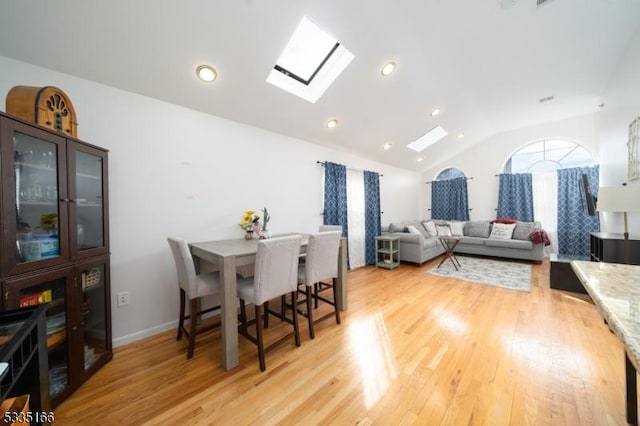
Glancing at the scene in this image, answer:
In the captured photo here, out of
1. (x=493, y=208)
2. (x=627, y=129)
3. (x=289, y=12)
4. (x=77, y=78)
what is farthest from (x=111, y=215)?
(x=493, y=208)

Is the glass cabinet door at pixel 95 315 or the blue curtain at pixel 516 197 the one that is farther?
the blue curtain at pixel 516 197

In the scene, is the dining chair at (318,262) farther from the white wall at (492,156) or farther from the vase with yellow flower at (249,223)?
the white wall at (492,156)

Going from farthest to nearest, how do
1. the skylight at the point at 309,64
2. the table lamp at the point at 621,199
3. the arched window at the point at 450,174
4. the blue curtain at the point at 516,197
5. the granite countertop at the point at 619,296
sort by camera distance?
the arched window at the point at 450,174 → the blue curtain at the point at 516,197 → the skylight at the point at 309,64 → the table lamp at the point at 621,199 → the granite countertop at the point at 619,296

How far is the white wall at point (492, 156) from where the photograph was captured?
4.85m

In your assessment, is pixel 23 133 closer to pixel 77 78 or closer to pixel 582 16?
pixel 77 78

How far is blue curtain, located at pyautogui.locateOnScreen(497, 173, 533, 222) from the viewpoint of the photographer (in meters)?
5.24

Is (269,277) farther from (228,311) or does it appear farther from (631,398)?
(631,398)

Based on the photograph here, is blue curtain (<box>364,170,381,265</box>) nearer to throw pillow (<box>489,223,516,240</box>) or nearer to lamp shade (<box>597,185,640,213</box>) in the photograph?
throw pillow (<box>489,223,516,240</box>)

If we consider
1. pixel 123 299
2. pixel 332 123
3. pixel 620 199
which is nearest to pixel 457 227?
pixel 620 199

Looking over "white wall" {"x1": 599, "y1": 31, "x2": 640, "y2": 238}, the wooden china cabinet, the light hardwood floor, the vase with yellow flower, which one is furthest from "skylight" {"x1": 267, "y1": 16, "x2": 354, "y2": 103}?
"white wall" {"x1": 599, "y1": 31, "x2": 640, "y2": 238}

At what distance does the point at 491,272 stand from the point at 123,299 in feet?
16.9

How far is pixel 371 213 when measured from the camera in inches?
182

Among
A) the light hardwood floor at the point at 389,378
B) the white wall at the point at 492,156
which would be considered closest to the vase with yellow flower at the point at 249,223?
the light hardwood floor at the point at 389,378

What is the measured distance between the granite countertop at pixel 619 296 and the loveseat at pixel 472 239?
344 centimetres
